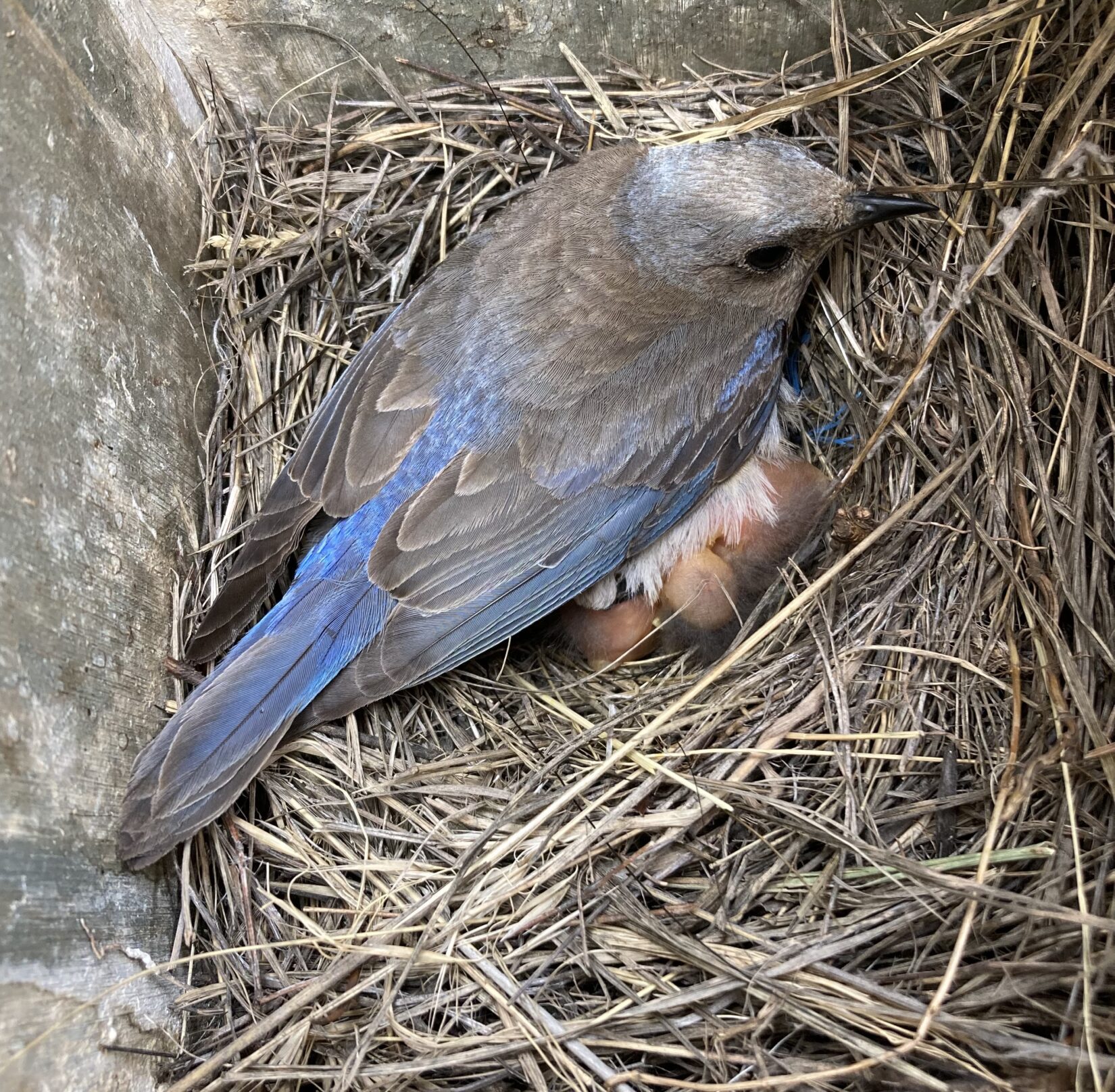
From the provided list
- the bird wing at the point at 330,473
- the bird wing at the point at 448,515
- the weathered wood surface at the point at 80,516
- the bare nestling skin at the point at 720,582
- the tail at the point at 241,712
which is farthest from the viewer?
the bare nestling skin at the point at 720,582

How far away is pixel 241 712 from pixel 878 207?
2085mm

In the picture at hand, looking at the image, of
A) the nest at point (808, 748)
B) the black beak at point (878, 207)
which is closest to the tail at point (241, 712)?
the nest at point (808, 748)

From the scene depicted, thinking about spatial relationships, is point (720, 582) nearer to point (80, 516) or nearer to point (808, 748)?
point (808, 748)

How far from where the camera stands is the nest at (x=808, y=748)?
1836 mm

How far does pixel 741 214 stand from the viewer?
2355 mm

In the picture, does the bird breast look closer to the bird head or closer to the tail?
the bird head

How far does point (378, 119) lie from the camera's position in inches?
113

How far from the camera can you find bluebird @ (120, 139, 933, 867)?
231 cm

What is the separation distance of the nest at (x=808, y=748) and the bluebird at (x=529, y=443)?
0.19 metres

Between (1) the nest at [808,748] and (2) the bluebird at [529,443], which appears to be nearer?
(1) the nest at [808,748]

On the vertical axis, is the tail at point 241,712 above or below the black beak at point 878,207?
below

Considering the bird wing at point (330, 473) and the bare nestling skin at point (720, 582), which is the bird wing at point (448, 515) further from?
the bare nestling skin at point (720, 582)

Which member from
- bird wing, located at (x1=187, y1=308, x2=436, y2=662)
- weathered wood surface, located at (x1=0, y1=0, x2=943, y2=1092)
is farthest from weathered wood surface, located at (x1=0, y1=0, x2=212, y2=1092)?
bird wing, located at (x1=187, y1=308, x2=436, y2=662)

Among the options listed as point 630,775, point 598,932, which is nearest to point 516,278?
point 630,775
